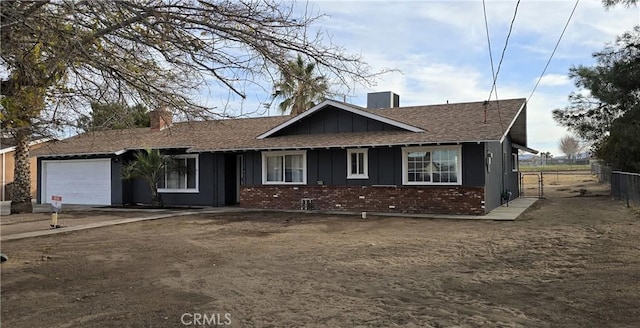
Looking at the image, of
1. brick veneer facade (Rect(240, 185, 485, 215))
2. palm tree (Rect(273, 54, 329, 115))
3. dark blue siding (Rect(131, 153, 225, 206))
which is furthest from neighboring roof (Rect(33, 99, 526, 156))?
palm tree (Rect(273, 54, 329, 115))

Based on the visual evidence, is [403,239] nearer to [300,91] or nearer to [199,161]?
[300,91]

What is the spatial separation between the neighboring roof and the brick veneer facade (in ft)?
5.58

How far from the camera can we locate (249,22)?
5.75m

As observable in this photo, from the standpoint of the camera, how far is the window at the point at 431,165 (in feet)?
54.1

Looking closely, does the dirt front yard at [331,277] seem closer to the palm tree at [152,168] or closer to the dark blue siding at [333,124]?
the dark blue siding at [333,124]

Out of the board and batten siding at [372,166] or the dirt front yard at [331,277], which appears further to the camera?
the board and batten siding at [372,166]

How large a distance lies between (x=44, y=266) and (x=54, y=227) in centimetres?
649

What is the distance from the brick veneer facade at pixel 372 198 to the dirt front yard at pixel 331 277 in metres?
3.10

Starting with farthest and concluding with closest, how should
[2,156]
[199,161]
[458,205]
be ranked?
1. [2,156]
2. [199,161]
3. [458,205]

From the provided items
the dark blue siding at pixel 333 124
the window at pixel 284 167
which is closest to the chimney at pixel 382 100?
the dark blue siding at pixel 333 124

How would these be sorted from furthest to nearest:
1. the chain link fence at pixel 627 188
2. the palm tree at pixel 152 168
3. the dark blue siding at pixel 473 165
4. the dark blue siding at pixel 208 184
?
1. the dark blue siding at pixel 208 184
2. the palm tree at pixel 152 168
3. the chain link fence at pixel 627 188
4. the dark blue siding at pixel 473 165

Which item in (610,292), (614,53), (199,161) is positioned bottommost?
(610,292)

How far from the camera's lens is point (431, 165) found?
1691cm

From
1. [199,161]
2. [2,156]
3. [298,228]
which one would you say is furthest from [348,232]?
[2,156]
